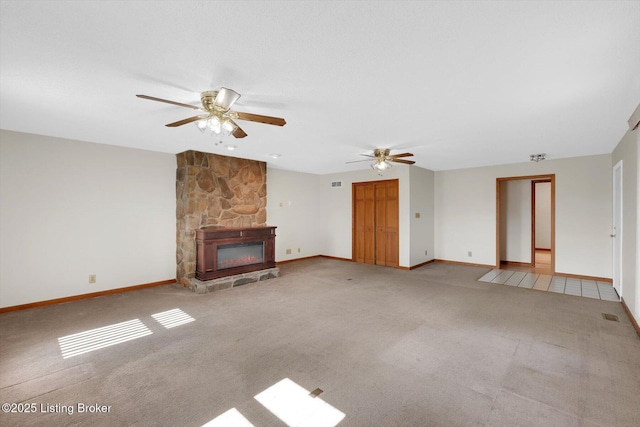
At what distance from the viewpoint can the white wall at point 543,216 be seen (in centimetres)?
920

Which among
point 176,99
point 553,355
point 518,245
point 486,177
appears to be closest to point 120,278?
point 176,99

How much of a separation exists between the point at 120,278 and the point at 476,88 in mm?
5741

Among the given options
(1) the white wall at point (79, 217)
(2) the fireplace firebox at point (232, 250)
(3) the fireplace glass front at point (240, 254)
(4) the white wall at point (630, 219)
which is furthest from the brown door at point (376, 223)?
(1) the white wall at point (79, 217)

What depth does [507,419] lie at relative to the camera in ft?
6.06

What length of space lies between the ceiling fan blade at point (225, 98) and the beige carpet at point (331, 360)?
2.31 m

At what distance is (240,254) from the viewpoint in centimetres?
549

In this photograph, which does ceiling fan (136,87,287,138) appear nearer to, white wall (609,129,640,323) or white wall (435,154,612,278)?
white wall (609,129,640,323)

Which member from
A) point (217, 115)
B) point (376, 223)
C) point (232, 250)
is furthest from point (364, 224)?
point (217, 115)

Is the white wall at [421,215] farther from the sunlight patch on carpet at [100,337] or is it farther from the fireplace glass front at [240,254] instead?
the sunlight patch on carpet at [100,337]

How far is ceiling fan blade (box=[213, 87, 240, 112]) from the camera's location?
88.1 inches

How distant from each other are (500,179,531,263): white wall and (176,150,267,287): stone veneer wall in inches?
252

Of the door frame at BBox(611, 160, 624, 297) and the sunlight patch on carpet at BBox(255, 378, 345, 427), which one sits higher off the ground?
the door frame at BBox(611, 160, 624, 297)

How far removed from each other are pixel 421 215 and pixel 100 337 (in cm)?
636

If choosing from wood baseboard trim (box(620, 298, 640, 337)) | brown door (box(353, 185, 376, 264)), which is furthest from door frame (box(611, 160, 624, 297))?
brown door (box(353, 185, 376, 264))
